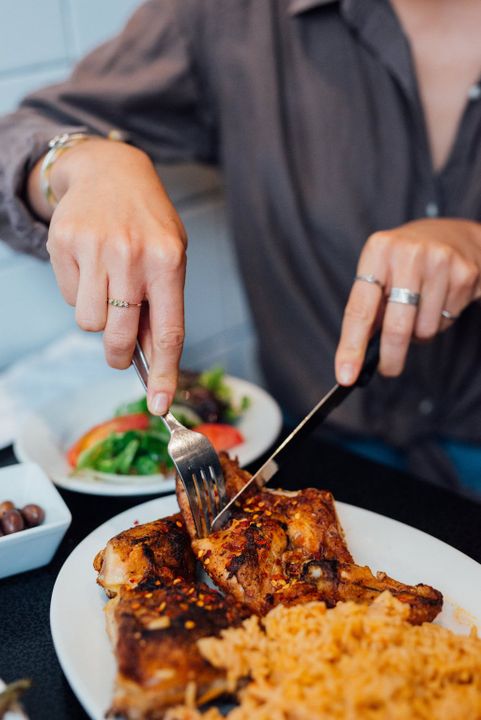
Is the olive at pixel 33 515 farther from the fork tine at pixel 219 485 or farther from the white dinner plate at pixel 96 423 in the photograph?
the fork tine at pixel 219 485

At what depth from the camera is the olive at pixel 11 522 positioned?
3.82 ft

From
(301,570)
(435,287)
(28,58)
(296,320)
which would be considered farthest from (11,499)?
(28,58)

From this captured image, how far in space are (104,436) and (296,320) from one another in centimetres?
77

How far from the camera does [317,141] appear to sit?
200 centimetres

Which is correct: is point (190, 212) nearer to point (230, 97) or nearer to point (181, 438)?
point (230, 97)

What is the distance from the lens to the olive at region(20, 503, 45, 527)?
3.96 ft

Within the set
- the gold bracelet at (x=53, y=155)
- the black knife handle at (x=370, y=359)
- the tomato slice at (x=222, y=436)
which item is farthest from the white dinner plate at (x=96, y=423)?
the gold bracelet at (x=53, y=155)

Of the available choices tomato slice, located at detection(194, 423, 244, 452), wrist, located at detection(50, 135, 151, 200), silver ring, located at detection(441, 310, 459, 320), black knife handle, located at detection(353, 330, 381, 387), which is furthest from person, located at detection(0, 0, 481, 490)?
tomato slice, located at detection(194, 423, 244, 452)

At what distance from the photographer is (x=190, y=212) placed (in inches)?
97.2

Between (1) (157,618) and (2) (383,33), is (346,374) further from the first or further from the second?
(2) (383,33)

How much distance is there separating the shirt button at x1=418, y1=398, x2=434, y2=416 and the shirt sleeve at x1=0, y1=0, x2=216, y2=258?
3.30 feet

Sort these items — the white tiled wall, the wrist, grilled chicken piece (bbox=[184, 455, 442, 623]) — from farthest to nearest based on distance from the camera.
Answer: the white tiled wall < the wrist < grilled chicken piece (bbox=[184, 455, 442, 623])

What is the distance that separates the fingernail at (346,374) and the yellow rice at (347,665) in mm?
416

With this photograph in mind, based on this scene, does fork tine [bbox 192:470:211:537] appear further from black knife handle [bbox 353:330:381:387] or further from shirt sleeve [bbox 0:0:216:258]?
shirt sleeve [bbox 0:0:216:258]
